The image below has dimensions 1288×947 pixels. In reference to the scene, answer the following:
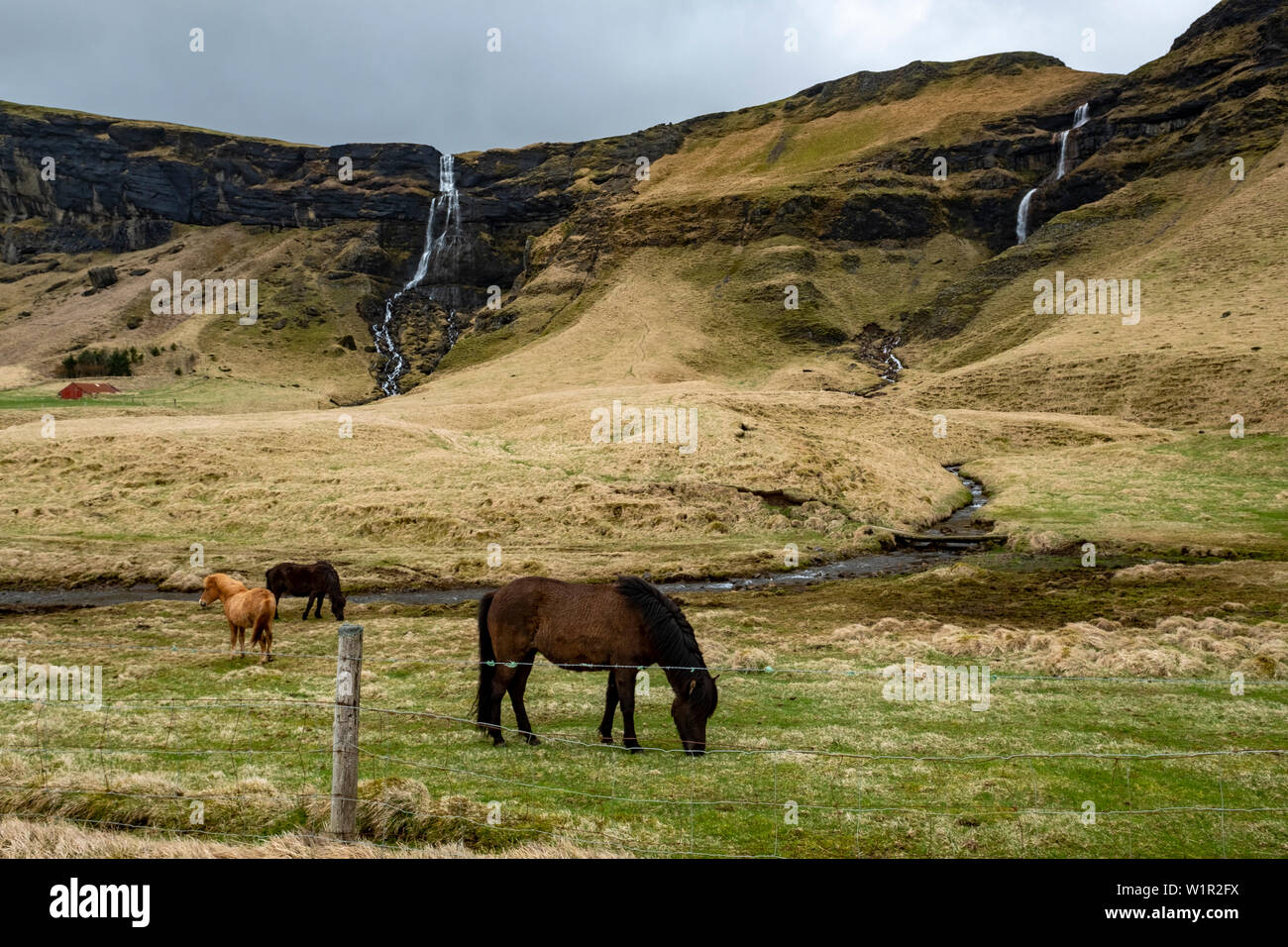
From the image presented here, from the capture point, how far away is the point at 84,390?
98312mm

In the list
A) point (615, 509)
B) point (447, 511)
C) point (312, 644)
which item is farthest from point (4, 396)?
point (312, 644)

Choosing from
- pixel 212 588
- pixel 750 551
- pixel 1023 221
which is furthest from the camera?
pixel 1023 221

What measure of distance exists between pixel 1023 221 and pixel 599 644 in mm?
163396

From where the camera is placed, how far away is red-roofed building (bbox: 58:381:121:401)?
9256cm

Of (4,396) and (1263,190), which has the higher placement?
(1263,190)

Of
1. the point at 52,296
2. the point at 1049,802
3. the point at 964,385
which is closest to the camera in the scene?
the point at 1049,802

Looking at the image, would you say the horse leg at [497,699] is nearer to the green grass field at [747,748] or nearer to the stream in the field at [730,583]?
the green grass field at [747,748]

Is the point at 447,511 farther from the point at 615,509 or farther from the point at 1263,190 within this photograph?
the point at 1263,190

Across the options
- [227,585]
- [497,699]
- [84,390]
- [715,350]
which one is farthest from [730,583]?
[84,390]

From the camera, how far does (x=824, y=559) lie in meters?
41.1

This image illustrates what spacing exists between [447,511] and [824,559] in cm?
2033

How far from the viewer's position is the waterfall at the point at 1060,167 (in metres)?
152

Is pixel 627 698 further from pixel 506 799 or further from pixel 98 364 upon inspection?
pixel 98 364

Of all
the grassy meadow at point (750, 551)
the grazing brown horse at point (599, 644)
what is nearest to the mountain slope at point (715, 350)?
the grassy meadow at point (750, 551)
